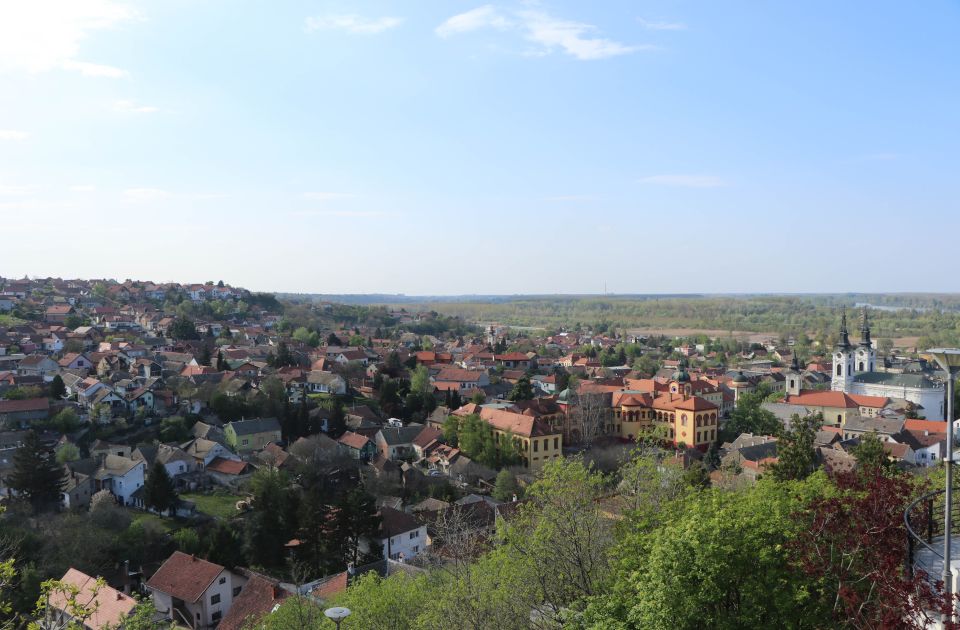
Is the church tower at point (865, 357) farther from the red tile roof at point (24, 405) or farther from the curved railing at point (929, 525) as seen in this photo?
the red tile roof at point (24, 405)

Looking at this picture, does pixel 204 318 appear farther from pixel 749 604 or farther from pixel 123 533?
pixel 749 604

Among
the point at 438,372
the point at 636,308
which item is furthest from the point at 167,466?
the point at 636,308

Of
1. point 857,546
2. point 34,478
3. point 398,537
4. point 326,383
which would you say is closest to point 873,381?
point 326,383

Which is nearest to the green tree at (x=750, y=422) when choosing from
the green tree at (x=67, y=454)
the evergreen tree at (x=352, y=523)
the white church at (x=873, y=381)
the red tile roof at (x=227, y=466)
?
the white church at (x=873, y=381)

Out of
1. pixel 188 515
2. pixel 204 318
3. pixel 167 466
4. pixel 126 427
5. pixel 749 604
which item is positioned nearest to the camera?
pixel 749 604

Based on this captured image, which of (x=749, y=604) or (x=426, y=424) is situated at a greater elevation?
(x=749, y=604)

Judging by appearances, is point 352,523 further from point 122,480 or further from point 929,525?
point 929,525

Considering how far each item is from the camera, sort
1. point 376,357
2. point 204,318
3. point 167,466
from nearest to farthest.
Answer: point 167,466
point 376,357
point 204,318
